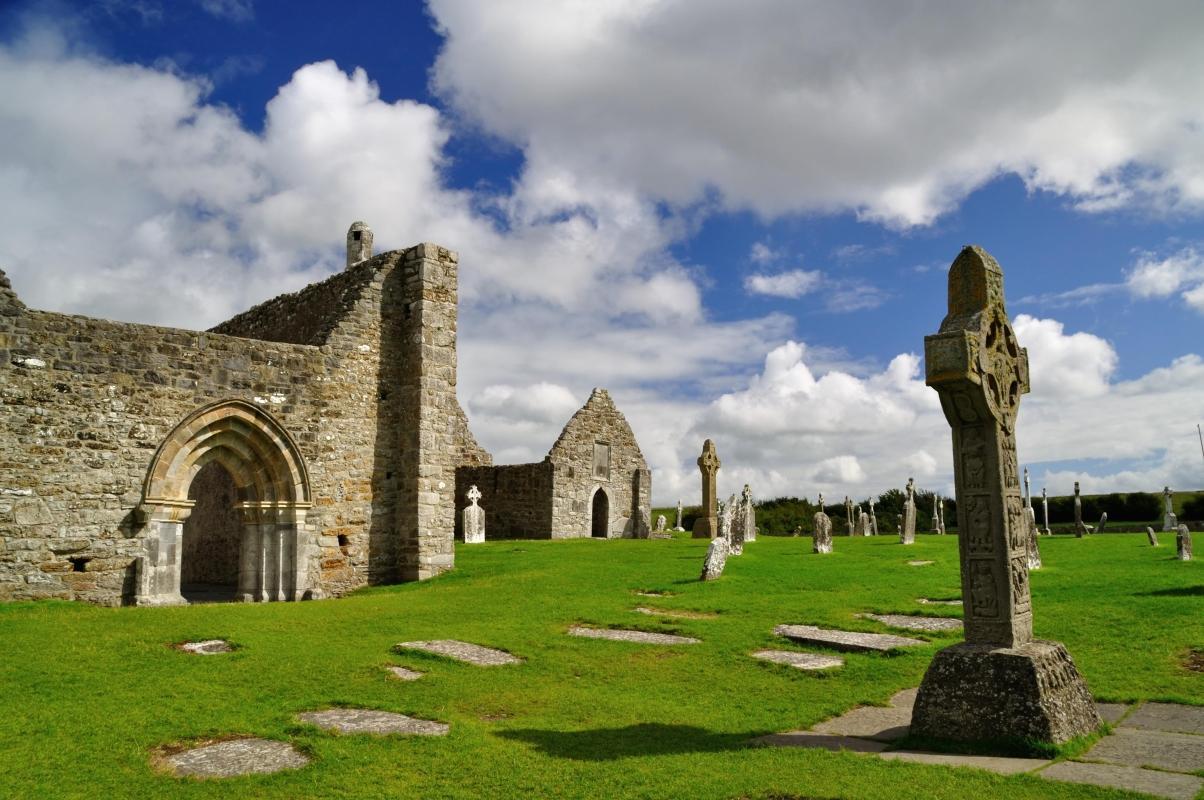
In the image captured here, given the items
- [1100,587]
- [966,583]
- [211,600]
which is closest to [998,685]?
[966,583]

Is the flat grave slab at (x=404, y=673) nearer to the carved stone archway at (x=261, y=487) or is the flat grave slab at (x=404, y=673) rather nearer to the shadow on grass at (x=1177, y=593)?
the carved stone archway at (x=261, y=487)

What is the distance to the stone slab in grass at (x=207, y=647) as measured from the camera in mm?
9212

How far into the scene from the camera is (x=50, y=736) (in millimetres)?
6109

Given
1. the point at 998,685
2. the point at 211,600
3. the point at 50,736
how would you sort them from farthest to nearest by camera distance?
the point at 211,600 → the point at 50,736 → the point at 998,685

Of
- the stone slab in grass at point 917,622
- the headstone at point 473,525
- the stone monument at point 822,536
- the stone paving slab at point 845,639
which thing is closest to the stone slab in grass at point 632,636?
the stone paving slab at point 845,639

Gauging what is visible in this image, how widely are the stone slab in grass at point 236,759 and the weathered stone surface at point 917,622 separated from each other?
704cm

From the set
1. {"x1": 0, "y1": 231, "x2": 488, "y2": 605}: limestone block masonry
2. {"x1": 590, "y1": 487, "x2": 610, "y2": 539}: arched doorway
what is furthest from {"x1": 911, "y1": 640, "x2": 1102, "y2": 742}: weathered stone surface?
{"x1": 590, "y1": 487, "x2": 610, "y2": 539}: arched doorway

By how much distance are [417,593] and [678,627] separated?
5439 mm

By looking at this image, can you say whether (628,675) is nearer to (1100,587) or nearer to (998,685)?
(998,685)

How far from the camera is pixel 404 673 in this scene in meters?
8.36

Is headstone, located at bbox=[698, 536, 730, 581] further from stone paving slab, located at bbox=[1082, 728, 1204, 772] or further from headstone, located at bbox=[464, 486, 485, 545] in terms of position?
headstone, located at bbox=[464, 486, 485, 545]

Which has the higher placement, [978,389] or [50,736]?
[978,389]

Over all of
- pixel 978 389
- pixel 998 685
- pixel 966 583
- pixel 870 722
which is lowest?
pixel 870 722

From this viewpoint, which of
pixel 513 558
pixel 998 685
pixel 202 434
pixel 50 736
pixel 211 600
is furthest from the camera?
Answer: pixel 513 558
